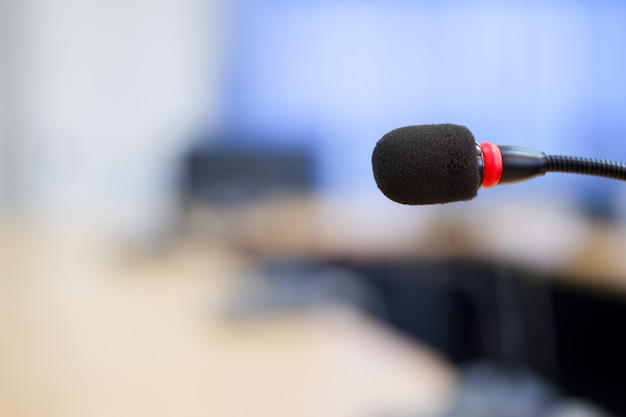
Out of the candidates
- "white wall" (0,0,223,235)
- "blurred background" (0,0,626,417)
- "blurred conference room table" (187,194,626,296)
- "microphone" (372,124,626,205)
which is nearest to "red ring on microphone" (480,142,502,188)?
"microphone" (372,124,626,205)

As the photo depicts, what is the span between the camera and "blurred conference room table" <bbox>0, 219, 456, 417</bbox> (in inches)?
29.6

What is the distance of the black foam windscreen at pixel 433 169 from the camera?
312 millimetres

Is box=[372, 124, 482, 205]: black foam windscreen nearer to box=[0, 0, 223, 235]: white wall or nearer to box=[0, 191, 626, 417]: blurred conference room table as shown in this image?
box=[0, 191, 626, 417]: blurred conference room table

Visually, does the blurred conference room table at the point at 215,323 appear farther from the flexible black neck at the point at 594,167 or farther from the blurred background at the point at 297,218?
the flexible black neck at the point at 594,167

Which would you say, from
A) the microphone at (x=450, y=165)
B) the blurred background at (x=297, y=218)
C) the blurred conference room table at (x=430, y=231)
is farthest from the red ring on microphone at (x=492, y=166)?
the blurred conference room table at (x=430, y=231)

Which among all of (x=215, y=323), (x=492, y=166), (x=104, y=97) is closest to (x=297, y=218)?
(x=215, y=323)

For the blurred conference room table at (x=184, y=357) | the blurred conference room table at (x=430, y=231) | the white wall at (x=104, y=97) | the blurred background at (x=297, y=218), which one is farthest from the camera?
the white wall at (x=104, y=97)

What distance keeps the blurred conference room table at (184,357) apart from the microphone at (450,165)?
499 mm

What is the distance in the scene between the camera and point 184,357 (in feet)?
3.03

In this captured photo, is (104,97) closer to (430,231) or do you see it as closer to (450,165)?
(430,231)

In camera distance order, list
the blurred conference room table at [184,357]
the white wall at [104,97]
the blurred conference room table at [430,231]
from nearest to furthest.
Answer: the blurred conference room table at [184,357] < the blurred conference room table at [430,231] < the white wall at [104,97]

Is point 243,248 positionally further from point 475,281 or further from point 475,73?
point 475,73

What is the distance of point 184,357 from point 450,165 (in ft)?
2.39

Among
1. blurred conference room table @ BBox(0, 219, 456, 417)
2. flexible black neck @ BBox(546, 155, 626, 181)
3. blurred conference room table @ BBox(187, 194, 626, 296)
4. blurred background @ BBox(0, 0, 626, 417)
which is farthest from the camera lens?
blurred conference room table @ BBox(187, 194, 626, 296)
